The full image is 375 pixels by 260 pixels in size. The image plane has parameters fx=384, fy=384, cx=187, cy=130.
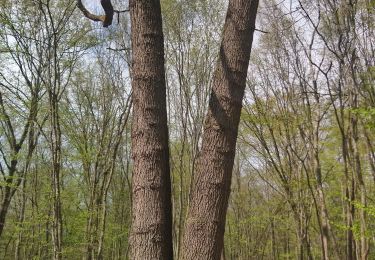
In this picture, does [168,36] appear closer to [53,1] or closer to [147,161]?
[53,1]

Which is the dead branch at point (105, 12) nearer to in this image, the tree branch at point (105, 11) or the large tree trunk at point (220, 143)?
the tree branch at point (105, 11)

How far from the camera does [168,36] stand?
13320 mm

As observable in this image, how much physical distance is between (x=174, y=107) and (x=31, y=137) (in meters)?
5.29

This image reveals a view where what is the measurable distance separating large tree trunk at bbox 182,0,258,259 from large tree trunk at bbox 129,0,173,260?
0.17 meters

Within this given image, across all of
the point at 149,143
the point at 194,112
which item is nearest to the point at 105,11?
the point at 149,143

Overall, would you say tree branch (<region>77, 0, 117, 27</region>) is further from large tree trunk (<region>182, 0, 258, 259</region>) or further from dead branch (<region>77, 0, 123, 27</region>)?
large tree trunk (<region>182, 0, 258, 259</region>)

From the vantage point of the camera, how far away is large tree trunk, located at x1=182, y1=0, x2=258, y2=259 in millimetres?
2123

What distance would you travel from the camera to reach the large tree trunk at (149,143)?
2.20 m

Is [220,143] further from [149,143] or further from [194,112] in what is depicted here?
[194,112]

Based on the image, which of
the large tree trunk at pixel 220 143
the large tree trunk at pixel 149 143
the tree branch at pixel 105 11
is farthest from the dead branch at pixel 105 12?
the large tree trunk at pixel 220 143

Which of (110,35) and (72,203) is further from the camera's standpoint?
(72,203)

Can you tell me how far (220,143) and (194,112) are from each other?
11598 mm

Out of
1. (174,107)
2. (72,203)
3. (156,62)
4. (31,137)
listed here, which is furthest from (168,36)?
(156,62)

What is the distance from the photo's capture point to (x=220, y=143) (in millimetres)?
2244
